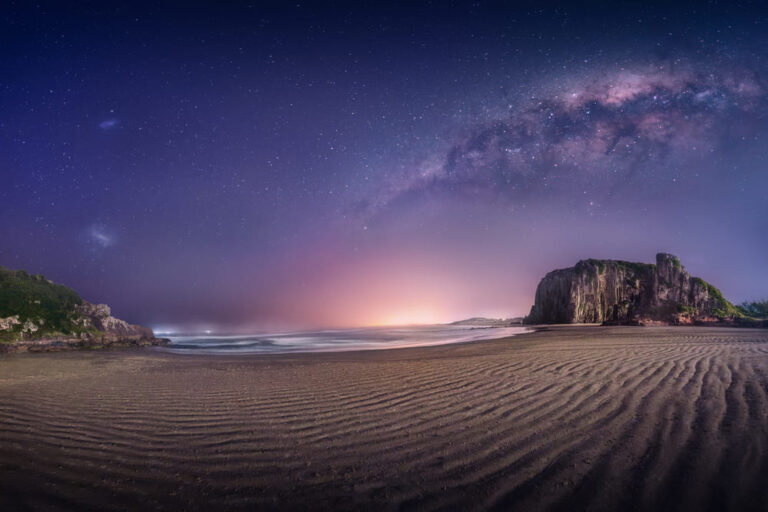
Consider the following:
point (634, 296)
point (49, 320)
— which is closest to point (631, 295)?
point (634, 296)

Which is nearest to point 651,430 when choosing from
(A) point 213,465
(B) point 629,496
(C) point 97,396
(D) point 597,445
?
(D) point 597,445

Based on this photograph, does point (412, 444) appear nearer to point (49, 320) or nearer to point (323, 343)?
point (323, 343)

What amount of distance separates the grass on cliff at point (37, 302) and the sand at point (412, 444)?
21.1 m

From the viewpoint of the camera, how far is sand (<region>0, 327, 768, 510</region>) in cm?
315

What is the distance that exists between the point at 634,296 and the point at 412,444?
67638 mm

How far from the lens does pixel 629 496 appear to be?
2.96 meters

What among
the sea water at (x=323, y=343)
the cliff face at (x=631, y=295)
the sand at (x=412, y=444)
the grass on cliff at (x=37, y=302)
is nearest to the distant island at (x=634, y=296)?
the cliff face at (x=631, y=295)

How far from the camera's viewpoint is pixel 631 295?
181 feet

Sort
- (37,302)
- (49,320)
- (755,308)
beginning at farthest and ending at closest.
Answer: (755,308) < (37,302) < (49,320)

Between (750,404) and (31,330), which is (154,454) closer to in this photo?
(750,404)

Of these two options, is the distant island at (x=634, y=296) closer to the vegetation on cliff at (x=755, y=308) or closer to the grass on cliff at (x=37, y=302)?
the vegetation on cliff at (x=755, y=308)

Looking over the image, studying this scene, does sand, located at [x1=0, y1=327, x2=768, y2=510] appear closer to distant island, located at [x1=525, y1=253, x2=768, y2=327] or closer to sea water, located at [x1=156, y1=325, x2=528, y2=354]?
sea water, located at [x1=156, y1=325, x2=528, y2=354]

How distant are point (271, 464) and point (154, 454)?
1881mm

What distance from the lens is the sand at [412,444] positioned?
124 inches
